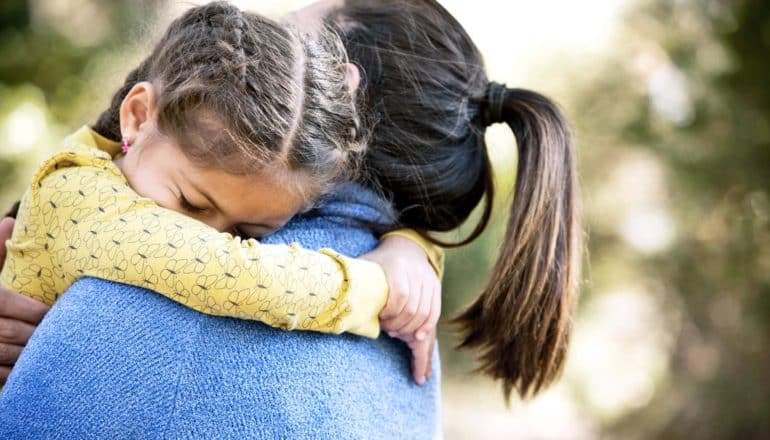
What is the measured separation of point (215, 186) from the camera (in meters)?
1.34

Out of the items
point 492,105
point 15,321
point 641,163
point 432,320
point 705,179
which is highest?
point 492,105

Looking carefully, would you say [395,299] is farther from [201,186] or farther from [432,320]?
[201,186]

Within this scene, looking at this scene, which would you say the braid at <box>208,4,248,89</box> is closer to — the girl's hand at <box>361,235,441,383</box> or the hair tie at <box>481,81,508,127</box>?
the girl's hand at <box>361,235,441,383</box>

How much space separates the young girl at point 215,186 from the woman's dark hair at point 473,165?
0.49 feet

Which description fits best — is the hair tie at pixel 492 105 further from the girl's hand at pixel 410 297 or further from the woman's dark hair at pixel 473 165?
the girl's hand at pixel 410 297

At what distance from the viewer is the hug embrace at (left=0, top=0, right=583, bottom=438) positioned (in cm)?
116

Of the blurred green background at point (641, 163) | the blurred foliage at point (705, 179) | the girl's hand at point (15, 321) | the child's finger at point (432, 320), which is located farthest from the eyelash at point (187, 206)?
the blurred foliage at point (705, 179)

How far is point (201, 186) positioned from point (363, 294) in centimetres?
27

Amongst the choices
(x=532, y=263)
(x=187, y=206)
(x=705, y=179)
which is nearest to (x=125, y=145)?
(x=187, y=206)

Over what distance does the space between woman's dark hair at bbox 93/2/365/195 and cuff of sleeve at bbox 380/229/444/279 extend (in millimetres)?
157

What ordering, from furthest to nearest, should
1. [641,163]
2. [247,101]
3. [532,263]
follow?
[641,163] → [532,263] → [247,101]

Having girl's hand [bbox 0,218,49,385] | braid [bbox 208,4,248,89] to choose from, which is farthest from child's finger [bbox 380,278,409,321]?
girl's hand [bbox 0,218,49,385]

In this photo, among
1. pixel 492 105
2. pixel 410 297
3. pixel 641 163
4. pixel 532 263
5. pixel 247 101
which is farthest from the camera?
pixel 641 163

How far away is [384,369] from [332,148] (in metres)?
0.33
